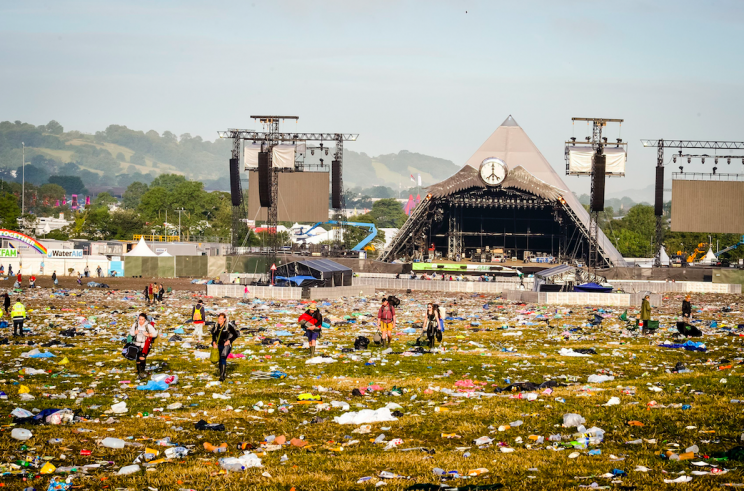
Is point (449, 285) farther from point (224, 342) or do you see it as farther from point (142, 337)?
point (142, 337)

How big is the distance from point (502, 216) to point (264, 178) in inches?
1269

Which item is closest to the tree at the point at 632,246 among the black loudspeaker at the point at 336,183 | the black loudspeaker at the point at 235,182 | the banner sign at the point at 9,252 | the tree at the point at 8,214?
the black loudspeaker at the point at 336,183

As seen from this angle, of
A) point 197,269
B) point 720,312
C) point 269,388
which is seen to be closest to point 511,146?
point 197,269

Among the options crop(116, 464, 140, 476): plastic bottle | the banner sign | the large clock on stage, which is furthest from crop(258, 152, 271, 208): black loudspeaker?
crop(116, 464, 140, 476): plastic bottle

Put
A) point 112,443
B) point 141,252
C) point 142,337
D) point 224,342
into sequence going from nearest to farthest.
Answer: point 112,443
point 224,342
point 142,337
point 141,252

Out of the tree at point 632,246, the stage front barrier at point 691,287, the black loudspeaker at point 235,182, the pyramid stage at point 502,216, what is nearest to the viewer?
the stage front barrier at point 691,287

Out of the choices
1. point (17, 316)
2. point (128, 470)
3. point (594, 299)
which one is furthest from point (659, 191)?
point (128, 470)

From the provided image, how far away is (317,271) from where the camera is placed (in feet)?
131

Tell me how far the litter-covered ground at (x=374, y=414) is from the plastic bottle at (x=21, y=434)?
22mm

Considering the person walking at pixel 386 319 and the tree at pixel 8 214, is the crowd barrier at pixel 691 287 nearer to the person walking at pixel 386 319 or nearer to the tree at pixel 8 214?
the person walking at pixel 386 319

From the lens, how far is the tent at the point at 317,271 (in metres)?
40.0

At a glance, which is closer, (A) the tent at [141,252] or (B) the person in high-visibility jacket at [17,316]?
(B) the person in high-visibility jacket at [17,316]

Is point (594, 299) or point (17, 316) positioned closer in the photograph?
point (17, 316)

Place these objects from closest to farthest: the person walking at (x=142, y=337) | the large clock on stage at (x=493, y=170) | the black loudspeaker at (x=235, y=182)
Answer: the person walking at (x=142, y=337) → the black loudspeaker at (x=235, y=182) → the large clock on stage at (x=493, y=170)
